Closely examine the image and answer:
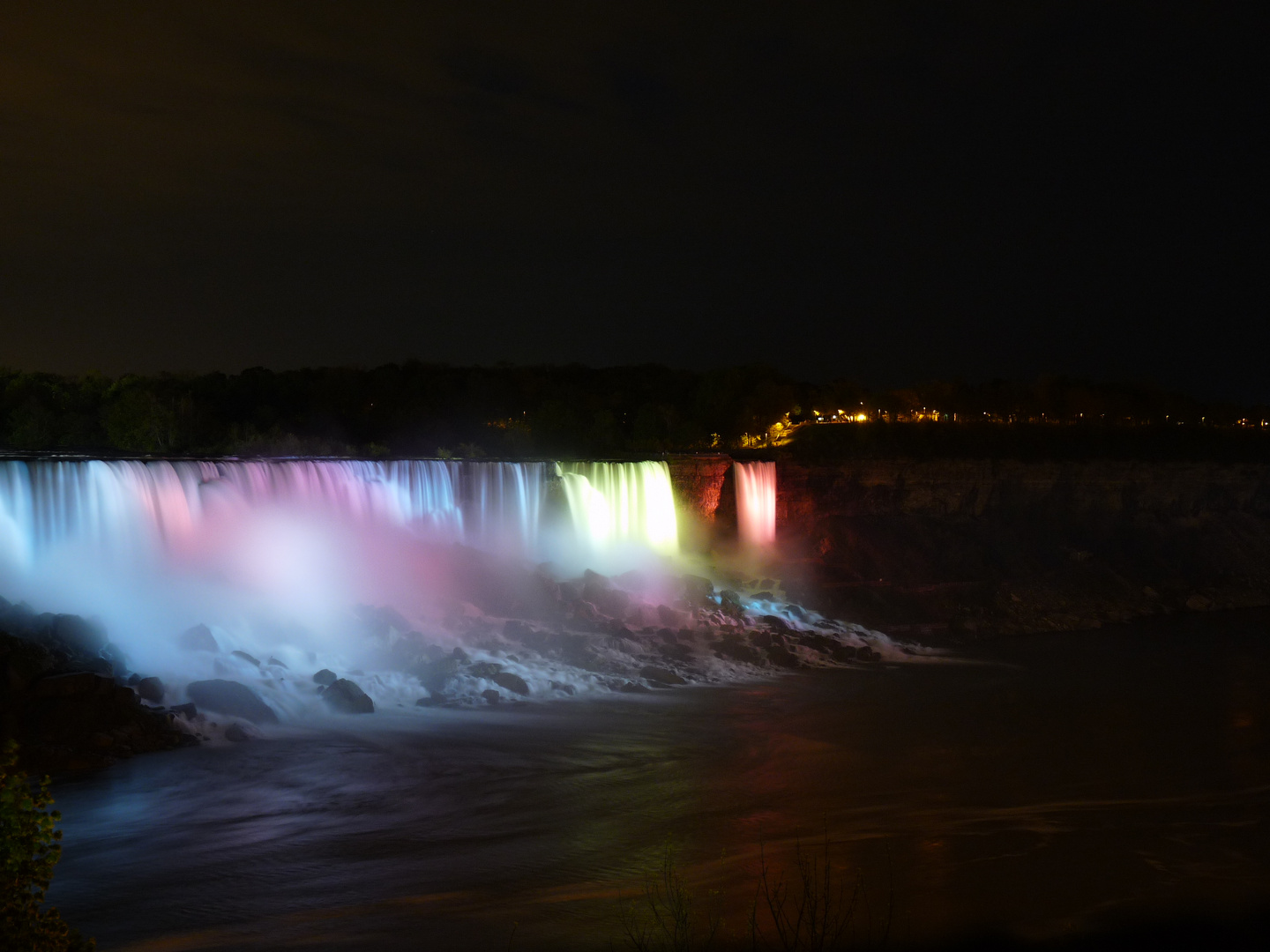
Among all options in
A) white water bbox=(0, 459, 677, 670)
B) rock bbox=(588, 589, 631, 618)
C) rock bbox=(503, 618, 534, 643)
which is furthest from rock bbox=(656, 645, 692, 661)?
white water bbox=(0, 459, 677, 670)

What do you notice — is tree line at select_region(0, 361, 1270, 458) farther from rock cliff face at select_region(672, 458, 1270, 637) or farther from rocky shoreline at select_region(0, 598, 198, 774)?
rocky shoreline at select_region(0, 598, 198, 774)

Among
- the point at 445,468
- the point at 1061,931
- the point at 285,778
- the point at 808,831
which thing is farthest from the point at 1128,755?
the point at 445,468

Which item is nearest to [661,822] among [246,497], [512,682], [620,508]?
[512,682]

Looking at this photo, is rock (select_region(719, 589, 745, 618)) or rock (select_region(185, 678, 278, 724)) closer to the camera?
rock (select_region(185, 678, 278, 724))

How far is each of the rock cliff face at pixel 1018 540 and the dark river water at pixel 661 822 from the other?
14.3 meters

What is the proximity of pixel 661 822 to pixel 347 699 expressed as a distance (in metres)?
8.42

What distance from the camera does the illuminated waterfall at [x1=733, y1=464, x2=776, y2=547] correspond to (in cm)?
4159

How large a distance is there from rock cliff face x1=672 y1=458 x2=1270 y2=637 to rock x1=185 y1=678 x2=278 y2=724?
840 inches

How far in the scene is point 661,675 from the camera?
26.0 meters

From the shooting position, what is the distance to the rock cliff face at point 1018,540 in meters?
38.6

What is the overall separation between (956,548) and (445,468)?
66.2 feet

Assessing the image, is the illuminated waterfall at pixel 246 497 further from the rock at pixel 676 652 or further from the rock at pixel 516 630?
the rock at pixel 676 652

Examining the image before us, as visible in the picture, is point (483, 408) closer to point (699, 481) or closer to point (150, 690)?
point (699, 481)

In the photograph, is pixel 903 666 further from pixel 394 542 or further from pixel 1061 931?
pixel 1061 931
